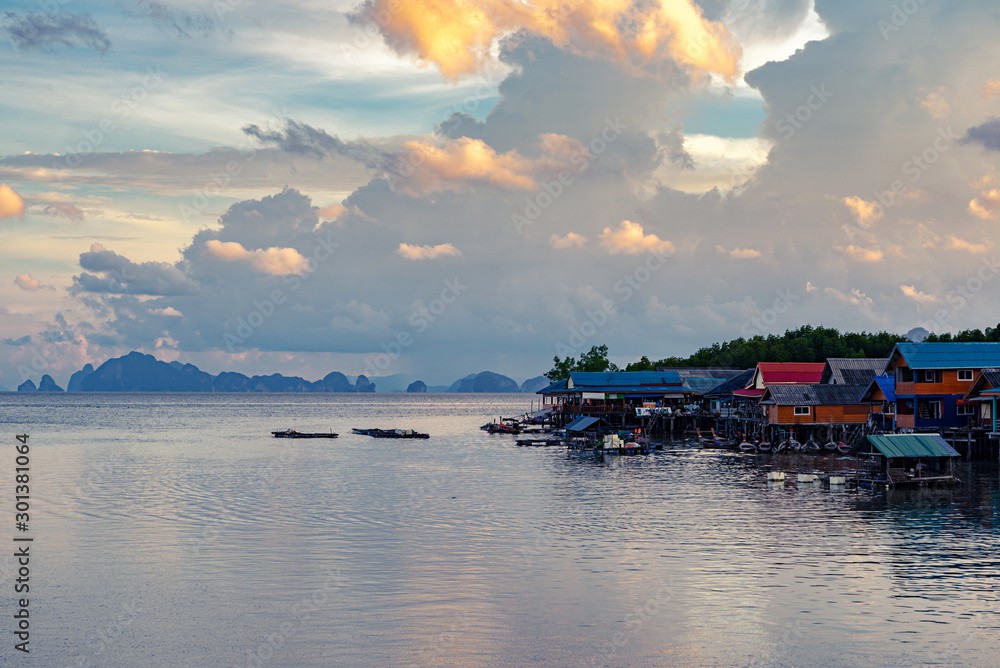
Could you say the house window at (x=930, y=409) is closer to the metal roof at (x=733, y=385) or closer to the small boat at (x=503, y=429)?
the metal roof at (x=733, y=385)

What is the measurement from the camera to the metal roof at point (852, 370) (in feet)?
324

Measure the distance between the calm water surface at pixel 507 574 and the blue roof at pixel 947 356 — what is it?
1359cm

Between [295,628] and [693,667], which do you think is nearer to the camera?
[693,667]

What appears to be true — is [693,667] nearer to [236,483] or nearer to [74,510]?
[74,510]

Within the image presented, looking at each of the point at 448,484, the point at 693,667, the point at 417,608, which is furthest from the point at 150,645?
the point at 448,484

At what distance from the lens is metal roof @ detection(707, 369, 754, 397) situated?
121938mm

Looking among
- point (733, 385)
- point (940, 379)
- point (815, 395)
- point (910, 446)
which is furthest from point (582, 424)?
point (910, 446)

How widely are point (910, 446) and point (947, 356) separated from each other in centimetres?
2365

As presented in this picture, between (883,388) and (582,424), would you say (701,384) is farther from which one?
(883,388)

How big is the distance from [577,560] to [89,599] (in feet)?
63.4

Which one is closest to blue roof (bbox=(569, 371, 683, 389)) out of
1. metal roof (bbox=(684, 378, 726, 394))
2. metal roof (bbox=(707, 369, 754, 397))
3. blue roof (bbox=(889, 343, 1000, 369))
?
metal roof (bbox=(684, 378, 726, 394))

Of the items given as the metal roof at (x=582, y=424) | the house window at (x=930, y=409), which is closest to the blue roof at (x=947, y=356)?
the house window at (x=930, y=409)

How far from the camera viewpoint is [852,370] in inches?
3939

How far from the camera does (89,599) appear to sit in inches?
1259
